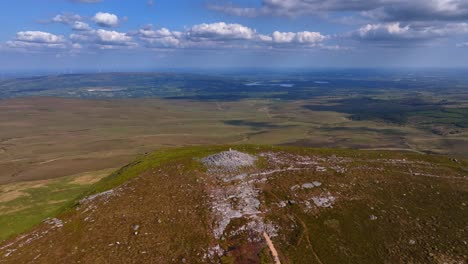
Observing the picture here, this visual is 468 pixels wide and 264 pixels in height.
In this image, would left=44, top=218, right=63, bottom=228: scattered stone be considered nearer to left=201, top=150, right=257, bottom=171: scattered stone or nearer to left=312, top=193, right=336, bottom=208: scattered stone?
left=201, top=150, right=257, bottom=171: scattered stone

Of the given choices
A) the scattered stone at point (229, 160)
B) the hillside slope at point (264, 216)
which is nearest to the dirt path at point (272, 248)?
the hillside slope at point (264, 216)

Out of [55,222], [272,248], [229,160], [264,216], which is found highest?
[229,160]

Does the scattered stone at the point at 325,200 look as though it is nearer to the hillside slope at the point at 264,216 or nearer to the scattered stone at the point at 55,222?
the hillside slope at the point at 264,216

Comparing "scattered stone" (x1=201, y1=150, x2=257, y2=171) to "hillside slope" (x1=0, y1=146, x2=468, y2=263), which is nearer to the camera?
"hillside slope" (x1=0, y1=146, x2=468, y2=263)

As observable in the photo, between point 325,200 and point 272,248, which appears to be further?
Answer: point 325,200

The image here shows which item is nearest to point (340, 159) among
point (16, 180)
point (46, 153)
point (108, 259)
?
point (108, 259)

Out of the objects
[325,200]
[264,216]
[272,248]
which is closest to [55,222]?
[264,216]

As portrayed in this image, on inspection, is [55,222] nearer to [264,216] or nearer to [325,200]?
[264,216]

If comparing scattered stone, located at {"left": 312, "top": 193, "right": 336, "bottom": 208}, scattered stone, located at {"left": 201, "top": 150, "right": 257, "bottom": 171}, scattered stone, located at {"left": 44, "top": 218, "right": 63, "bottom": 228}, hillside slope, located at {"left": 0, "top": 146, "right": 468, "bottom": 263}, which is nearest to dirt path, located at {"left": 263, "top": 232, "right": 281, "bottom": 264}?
hillside slope, located at {"left": 0, "top": 146, "right": 468, "bottom": 263}
